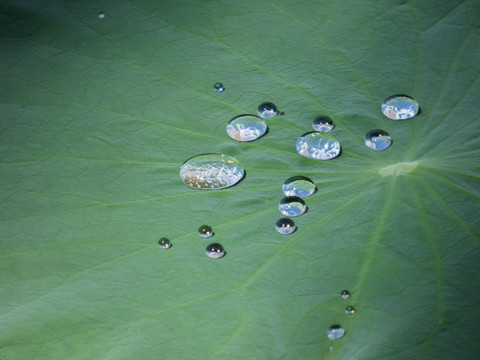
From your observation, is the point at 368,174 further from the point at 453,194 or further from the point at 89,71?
the point at 89,71

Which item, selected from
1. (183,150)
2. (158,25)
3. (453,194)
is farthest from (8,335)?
(453,194)

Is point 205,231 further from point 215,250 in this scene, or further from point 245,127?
point 245,127

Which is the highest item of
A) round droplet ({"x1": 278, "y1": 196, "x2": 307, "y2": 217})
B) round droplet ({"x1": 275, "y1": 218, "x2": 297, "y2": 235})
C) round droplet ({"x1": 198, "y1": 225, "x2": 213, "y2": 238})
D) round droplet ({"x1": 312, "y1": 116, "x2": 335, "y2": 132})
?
round droplet ({"x1": 312, "y1": 116, "x2": 335, "y2": 132})

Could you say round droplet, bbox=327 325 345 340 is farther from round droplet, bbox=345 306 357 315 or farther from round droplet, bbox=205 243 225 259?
round droplet, bbox=205 243 225 259

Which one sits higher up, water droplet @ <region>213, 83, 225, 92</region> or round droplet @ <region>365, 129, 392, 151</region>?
water droplet @ <region>213, 83, 225, 92</region>

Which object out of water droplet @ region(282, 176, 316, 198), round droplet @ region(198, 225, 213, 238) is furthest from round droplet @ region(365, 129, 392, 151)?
round droplet @ region(198, 225, 213, 238)

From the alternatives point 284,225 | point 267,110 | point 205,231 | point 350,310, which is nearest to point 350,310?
point 350,310

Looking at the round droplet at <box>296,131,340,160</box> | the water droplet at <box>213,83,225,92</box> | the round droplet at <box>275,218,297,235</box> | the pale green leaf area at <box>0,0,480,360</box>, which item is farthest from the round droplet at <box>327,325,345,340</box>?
the water droplet at <box>213,83,225,92</box>
